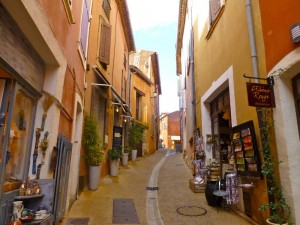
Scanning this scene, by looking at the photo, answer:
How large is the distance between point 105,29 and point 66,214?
22.6 feet

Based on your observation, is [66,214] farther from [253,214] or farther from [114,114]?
[114,114]

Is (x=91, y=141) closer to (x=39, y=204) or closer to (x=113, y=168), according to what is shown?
(x=113, y=168)

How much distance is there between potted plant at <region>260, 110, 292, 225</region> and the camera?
3914mm

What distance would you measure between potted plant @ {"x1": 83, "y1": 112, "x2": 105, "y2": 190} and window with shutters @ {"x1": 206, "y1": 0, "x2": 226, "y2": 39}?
15.3 feet

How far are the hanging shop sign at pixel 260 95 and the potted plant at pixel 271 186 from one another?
267mm

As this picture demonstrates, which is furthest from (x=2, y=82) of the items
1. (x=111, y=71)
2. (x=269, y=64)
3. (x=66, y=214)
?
(x=111, y=71)

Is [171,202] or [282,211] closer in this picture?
[282,211]

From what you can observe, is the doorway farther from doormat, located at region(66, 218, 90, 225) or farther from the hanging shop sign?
doormat, located at region(66, 218, 90, 225)

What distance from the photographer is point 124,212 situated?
225 inches

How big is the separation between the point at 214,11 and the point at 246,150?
466 cm

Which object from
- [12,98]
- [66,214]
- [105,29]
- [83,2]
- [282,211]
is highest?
[105,29]

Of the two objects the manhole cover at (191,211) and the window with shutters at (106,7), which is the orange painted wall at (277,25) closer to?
the manhole cover at (191,211)

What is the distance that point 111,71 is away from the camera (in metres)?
11.1

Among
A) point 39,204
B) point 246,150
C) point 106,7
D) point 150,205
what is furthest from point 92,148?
point 106,7
